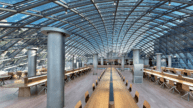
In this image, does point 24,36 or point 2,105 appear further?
point 24,36

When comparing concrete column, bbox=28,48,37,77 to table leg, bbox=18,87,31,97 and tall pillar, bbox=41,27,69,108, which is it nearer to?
table leg, bbox=18,87,31,97

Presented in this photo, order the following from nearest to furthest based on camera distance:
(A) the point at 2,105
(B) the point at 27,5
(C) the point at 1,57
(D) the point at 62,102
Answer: (D) the point at 62,102, (A) the point at 2,105, (B) the point at 27,5, (C) the point at 1,57

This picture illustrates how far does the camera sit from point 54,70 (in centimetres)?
452

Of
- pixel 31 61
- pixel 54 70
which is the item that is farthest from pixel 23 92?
pixel 31 61

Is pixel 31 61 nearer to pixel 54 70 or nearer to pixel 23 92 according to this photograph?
pixel 23 92

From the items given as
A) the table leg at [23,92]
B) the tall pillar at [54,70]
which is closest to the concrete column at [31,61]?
the table leg at [23,92]

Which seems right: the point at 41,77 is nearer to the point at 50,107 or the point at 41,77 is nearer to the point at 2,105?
the point at 2,105

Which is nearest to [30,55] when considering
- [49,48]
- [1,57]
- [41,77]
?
[41,77]

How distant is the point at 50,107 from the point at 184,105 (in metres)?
7.17

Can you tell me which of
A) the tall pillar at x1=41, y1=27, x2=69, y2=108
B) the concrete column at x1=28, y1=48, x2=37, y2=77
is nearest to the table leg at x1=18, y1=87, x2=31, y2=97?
the tall pillar at x1=41, y1=27, x2=69, y2=108

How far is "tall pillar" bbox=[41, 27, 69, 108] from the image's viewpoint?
4445 mm

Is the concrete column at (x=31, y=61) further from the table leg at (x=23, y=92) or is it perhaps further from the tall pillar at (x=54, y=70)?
the tall pillar at (x=54, y=70)

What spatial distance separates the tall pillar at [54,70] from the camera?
4445mm

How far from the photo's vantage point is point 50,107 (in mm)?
4398
